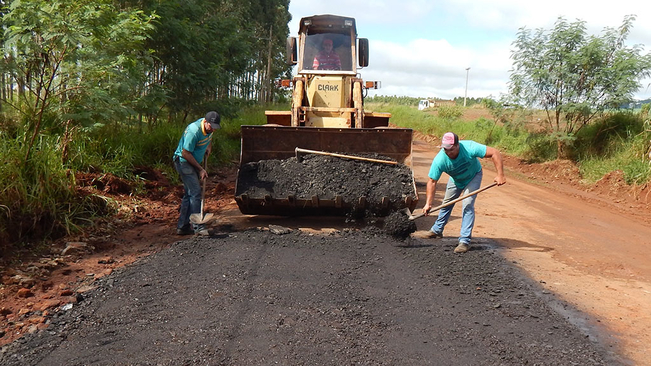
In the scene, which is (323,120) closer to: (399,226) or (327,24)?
(327,24)

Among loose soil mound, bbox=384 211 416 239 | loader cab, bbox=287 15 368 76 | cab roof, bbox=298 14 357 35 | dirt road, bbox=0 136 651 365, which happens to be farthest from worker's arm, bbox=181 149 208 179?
cab roof, bbox=298 14 357 35

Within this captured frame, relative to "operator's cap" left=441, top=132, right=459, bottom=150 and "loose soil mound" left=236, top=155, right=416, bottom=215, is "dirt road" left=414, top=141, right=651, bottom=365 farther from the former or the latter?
"operator's cap" left=441, top=132, right=459, bottom=150

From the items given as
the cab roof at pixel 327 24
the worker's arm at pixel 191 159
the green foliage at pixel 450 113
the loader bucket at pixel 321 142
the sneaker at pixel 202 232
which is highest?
the cab roof at pixel 327 24

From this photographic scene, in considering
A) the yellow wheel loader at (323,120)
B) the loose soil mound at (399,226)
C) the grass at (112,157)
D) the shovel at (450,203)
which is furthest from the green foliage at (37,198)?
the shovel at (450,203)

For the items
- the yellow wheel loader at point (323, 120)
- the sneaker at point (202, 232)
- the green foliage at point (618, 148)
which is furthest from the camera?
the green foliage at point (618, 148)

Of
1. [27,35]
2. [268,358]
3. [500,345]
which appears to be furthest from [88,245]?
[500,345]

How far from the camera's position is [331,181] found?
260 inches

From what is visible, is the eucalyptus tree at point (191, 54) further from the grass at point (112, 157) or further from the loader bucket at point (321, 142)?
the loader bucket at point (321, 142)

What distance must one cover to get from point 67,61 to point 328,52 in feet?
13.9

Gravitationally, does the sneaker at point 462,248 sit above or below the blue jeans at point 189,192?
below

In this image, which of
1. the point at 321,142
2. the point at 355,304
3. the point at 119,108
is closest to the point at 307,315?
the point at 355,304

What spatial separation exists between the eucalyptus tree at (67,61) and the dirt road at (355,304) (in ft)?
6.73

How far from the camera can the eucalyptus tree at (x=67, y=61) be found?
5.75 metres

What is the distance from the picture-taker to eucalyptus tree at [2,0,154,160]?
5.75 m
